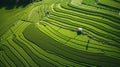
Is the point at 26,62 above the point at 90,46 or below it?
below

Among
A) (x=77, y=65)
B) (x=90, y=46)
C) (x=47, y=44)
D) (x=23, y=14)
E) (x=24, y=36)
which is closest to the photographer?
(x=77, y=65)

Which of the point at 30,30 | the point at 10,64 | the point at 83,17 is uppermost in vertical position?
the point at 83,17

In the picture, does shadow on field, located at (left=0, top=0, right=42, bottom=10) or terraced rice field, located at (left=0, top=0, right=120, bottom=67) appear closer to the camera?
terraced rice field, located at (left=0, top=0, right=120, bottom=67)

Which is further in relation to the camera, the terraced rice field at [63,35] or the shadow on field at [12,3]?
the shadow on field at [12,3]

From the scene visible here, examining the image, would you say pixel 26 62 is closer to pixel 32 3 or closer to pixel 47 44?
pixel 47 44

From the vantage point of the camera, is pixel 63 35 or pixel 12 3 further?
pixel 12 3

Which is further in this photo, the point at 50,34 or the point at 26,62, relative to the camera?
the point at 50,34

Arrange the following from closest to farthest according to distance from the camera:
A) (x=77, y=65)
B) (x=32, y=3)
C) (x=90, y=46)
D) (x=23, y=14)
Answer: (x=77, y=65), (x=90, y=46), (x=23, y=14), (x=32, y=3)

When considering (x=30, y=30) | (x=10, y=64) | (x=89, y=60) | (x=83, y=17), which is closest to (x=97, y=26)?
(x=83, y=17)
